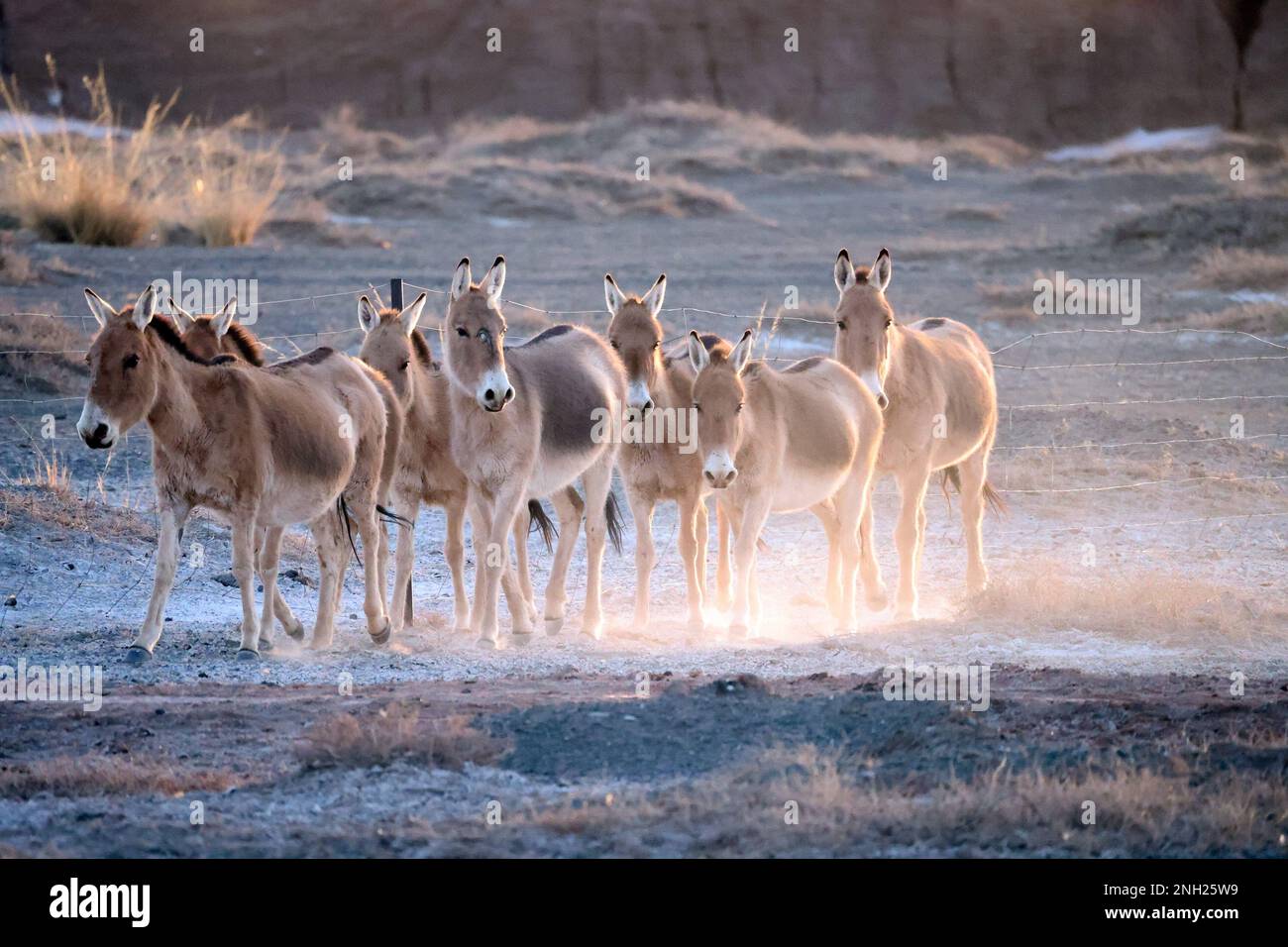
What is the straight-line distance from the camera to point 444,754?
28.2ft

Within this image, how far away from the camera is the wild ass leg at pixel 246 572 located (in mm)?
11281

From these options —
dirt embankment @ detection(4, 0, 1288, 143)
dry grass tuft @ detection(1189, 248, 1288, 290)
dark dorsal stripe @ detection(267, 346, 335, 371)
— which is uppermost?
dirt embankment @ detection(4, 0, 1288, 143)

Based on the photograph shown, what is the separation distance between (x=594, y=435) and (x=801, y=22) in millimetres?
46363

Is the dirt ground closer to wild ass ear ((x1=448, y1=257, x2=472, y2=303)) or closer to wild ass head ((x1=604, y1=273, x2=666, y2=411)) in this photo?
wild ass head ((x1=604, y1=273, x2=666, y2=411))

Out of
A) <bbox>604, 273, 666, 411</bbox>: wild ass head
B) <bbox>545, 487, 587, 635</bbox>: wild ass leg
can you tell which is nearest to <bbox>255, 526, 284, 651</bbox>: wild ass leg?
<bbox>545, 487, 587, 635</bbox>: wild ass leg

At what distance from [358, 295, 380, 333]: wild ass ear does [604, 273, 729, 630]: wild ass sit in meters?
1.80

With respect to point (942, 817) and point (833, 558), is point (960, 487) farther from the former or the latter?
point (942, 817)

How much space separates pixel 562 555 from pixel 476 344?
206 cm

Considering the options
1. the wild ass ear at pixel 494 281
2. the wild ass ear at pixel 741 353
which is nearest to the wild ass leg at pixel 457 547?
the wild ass ear at pixel 494 281

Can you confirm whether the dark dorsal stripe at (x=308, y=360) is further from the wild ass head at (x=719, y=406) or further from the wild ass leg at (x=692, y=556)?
the wild ass leg at (x=692, y=556)

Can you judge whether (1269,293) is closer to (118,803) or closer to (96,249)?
(96,249)

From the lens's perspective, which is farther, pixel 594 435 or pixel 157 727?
pixel 594 435

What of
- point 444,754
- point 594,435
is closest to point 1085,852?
point 444,754

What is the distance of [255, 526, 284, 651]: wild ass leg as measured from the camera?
11.7 m
